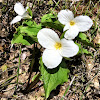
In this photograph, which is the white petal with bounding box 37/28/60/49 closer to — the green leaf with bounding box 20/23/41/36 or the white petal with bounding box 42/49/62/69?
the white petal with bounding box 42/49/62/69

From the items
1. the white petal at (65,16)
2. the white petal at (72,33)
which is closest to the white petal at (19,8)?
the white petal at (65,16)

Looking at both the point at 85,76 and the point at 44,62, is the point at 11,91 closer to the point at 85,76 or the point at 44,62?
the point at 44,62

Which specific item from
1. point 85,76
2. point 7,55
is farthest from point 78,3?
point 7,55

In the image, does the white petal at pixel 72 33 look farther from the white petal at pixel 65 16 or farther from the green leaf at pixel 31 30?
the green leaf at pixel 31 30

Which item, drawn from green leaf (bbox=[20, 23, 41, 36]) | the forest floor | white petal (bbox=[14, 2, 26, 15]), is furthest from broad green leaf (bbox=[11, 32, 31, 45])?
the forest floor

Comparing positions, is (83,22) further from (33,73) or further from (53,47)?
(33,73)

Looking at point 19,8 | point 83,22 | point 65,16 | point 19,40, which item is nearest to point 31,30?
point 19,40
